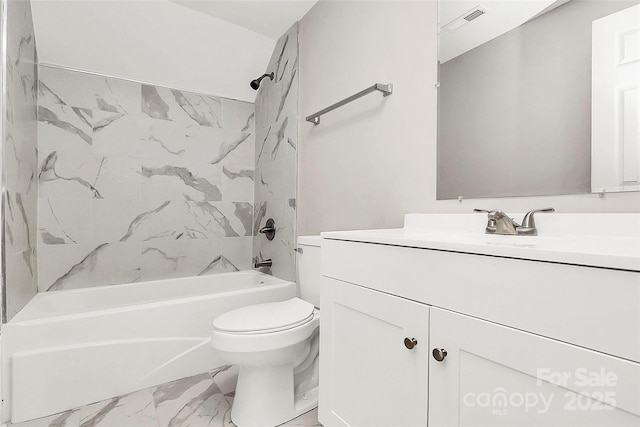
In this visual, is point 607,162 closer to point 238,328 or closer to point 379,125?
point 379,125

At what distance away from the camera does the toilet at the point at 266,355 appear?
1.23 m

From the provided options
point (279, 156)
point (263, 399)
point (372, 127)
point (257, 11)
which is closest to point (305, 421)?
point (263, 399)

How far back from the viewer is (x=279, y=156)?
2.41 meters

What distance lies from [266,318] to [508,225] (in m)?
0.98

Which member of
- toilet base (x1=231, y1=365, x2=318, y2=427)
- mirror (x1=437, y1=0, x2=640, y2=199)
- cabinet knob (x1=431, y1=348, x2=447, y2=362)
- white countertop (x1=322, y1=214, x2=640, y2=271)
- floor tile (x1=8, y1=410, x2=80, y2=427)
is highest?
mirror (x1=437, y1=0, x2=640, y2=199)

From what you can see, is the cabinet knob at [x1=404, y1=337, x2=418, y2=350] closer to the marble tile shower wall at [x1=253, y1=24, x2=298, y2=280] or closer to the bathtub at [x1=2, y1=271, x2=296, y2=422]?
the bathtub at [x1=2, y1=271, x2=296, y2=422]

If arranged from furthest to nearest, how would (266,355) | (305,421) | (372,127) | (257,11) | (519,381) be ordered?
(257,11)
(372,127)
(305,421)
(266,355)
(519,381)

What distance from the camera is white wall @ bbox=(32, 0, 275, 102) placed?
1936 mm

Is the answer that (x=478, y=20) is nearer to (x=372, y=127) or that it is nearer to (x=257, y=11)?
(x=372, y=127)

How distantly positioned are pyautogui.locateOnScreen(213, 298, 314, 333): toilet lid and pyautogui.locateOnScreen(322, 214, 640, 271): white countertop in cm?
43

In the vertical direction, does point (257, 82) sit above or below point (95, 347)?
above

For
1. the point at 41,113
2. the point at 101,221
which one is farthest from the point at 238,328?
the point at 41,113

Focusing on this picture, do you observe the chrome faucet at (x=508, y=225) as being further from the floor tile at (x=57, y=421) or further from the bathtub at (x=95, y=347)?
the floor tile at (x=57, y=421)

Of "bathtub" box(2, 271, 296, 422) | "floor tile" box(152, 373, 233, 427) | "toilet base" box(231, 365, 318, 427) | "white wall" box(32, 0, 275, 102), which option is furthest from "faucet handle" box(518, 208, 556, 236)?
"white wall" box(32, 0, 275, 102)
